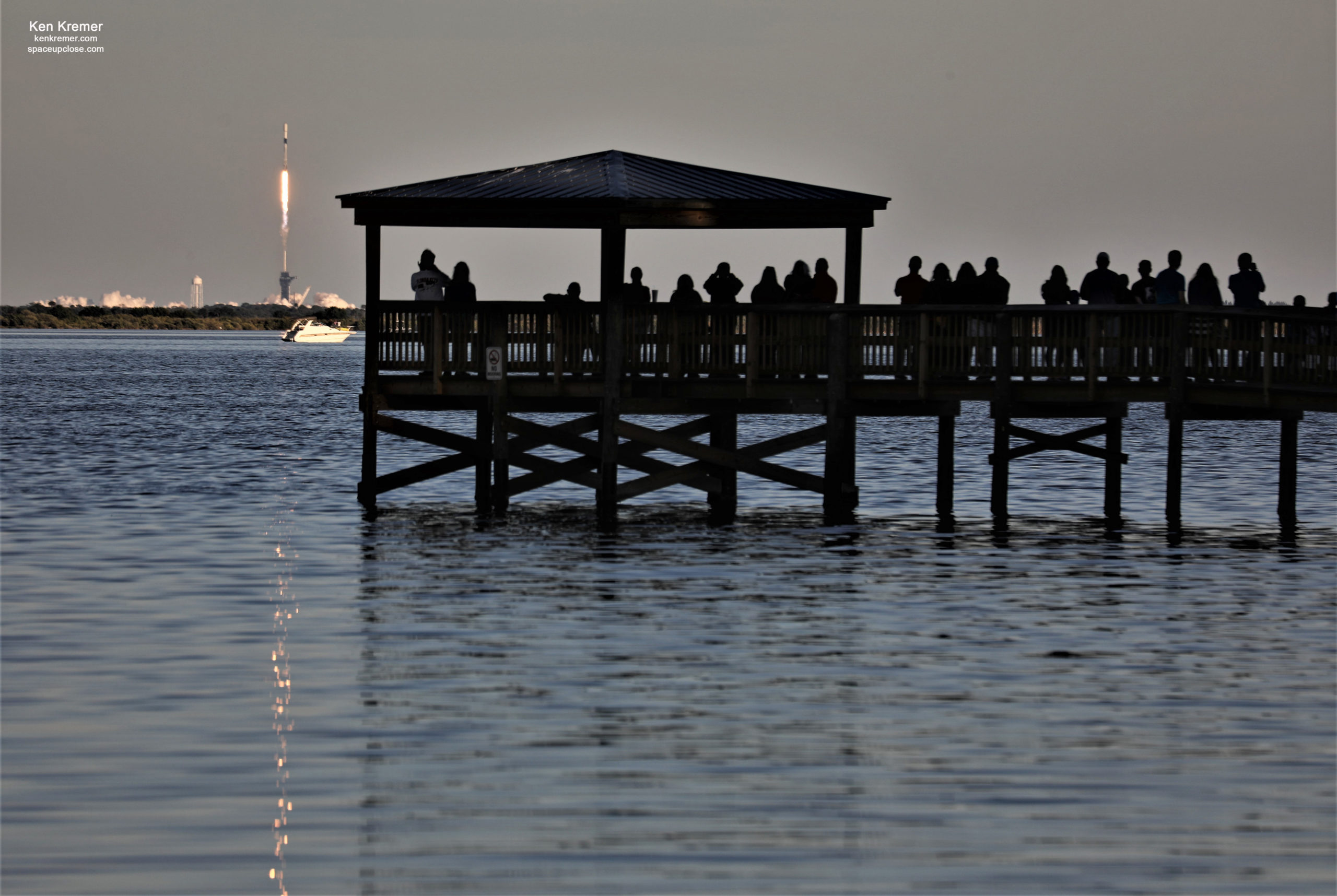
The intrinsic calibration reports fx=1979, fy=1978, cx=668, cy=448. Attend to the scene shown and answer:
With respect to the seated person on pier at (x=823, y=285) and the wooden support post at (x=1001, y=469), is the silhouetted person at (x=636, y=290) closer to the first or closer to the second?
the seated person on pier at (x=823, y=285)

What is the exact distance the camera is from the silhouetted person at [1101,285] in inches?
1066

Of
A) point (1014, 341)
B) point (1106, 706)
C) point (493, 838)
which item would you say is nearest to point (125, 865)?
point (493, 838)

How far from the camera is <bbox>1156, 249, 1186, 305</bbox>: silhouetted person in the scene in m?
27.0

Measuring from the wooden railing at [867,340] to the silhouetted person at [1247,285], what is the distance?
72.9 inches

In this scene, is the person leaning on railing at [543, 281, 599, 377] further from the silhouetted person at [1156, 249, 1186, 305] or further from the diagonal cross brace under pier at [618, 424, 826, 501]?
the silhouetted person at [1156, 249, 1186, 305]

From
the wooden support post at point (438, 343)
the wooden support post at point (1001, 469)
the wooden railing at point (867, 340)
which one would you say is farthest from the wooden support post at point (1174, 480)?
the wooden support post at point (438, 343)

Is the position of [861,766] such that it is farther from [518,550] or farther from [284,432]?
[284,432]

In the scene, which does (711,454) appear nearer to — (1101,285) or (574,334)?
(574,334)

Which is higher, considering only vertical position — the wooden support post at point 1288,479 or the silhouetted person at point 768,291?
the silhouetted person at point 768,291

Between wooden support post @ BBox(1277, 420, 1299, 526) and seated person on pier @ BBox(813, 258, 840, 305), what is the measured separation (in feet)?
22.1

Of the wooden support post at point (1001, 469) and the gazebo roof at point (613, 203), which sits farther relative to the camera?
the wooden support post at point (1001, 469)

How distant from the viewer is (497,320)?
86.7ft

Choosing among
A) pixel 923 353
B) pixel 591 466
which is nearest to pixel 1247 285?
pixel 923 353

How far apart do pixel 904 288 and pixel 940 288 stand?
0.49 m
